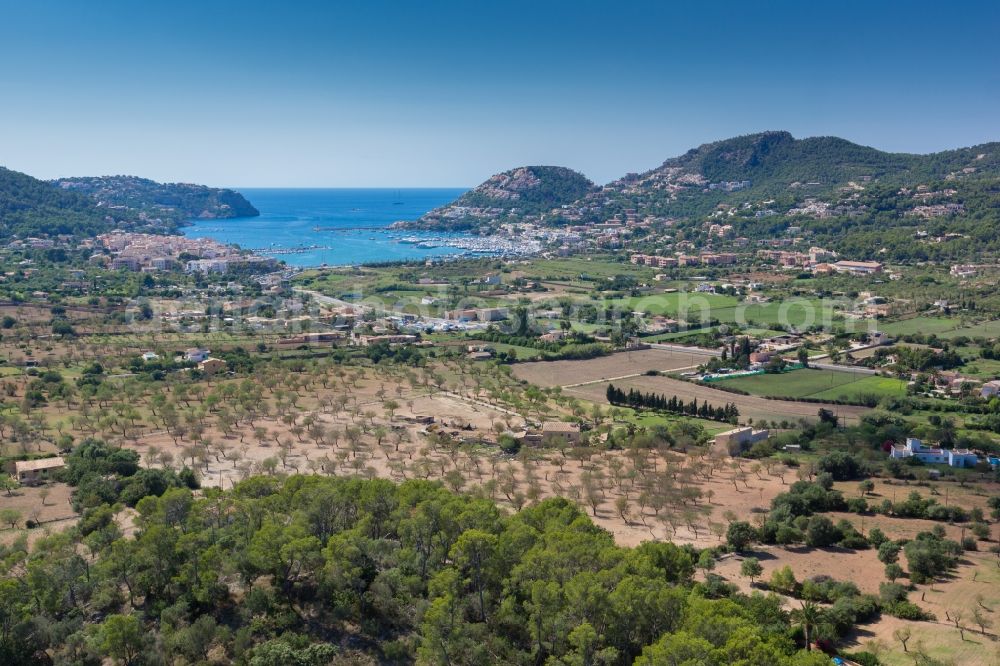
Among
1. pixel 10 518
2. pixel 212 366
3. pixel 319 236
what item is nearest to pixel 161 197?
→ pixel 319 236

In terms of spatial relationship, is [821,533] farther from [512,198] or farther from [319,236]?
[512,198]

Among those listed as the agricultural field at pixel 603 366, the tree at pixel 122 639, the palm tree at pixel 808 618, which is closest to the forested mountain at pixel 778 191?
the agricultural field at pixel 603 366

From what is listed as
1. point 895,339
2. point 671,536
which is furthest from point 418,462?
point 895,339

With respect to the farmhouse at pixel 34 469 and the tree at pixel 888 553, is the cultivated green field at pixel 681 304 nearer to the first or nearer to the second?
the tree at pixel 888 553

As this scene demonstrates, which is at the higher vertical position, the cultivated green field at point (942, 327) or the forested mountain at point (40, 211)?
the forested mountain at point (40, 211)

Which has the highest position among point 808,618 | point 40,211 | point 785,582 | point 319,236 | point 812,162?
point 812,162

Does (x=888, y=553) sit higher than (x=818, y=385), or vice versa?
(x=818, y=385)
